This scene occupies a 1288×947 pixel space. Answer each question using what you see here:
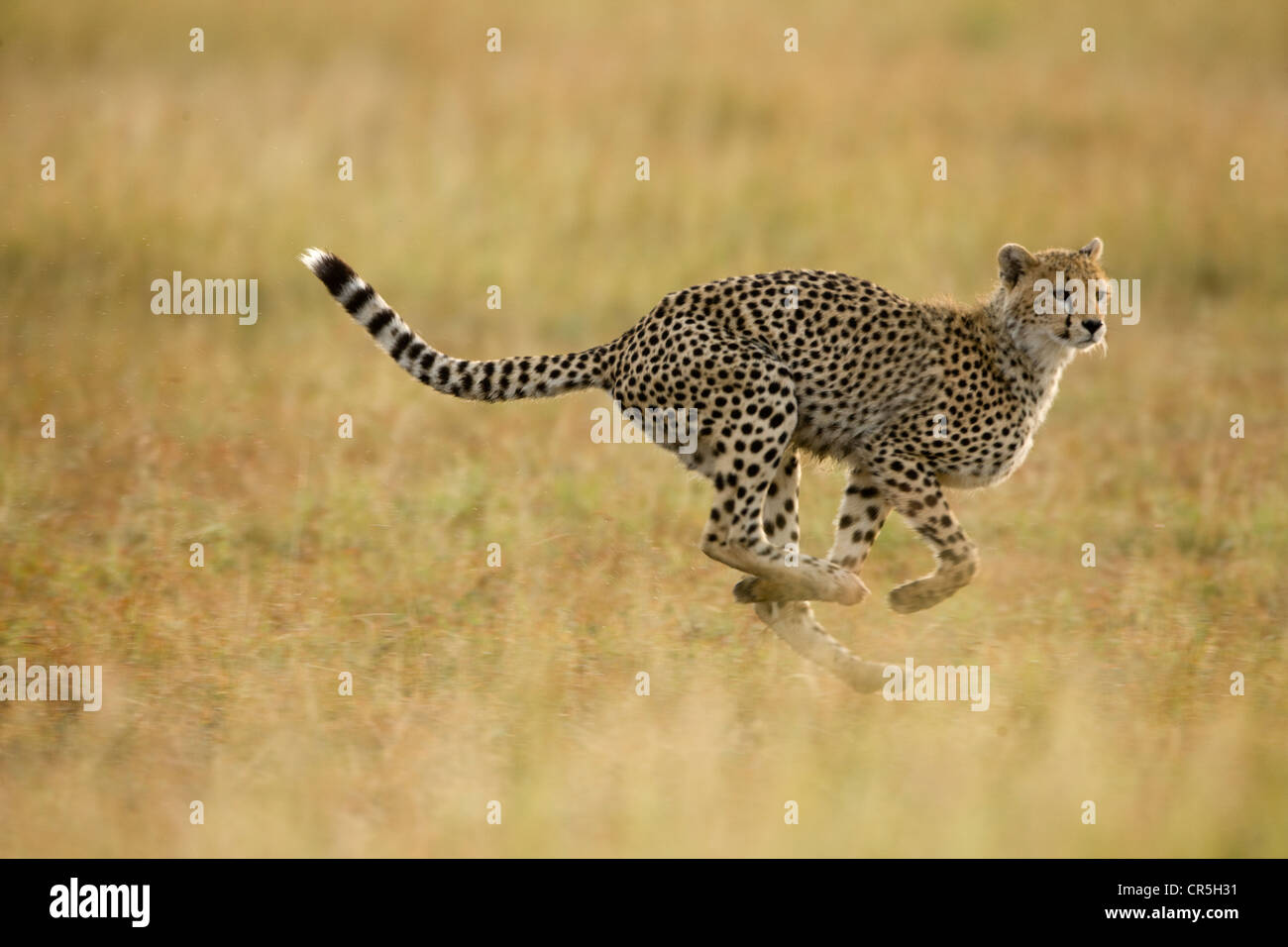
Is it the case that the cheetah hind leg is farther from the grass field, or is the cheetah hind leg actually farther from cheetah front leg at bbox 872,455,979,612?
cheetah front leg at bbox 872,455,979,612

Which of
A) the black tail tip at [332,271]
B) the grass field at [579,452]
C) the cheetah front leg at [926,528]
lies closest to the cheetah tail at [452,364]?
the black tail tip at [332,271]

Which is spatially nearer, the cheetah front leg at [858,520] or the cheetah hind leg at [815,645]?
the cheetah hind leg at [815,645]

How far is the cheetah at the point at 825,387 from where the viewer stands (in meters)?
6.03

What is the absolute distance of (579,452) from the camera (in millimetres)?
9062

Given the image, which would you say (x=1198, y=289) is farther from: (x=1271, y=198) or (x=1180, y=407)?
(x=1180, y=407)

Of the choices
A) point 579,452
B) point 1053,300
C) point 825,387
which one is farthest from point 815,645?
point 579,452

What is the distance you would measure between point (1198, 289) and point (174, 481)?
786cm

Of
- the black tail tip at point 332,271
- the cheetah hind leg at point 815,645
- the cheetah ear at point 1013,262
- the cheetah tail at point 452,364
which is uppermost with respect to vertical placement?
the cheetah ear at point 1013,262

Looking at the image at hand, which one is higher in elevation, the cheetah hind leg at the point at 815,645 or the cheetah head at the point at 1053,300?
the cheetah head at the point at 1053,300

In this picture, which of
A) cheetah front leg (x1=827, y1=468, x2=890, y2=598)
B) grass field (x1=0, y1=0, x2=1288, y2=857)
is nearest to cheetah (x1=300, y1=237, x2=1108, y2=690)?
cheetah front leg (x1=827, y1=468, x2=890, y2=598)

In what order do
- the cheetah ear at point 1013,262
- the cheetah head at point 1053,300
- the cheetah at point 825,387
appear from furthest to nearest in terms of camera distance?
the cheetah ear at point 1013,262
the cheetah head at point 1053,300
the cheetah at point 825,387

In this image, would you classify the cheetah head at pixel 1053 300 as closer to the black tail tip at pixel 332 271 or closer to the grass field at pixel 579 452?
the grass field at pixel 579 452

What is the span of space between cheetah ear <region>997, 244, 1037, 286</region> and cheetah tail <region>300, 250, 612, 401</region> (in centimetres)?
151

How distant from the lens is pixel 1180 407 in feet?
33.0
